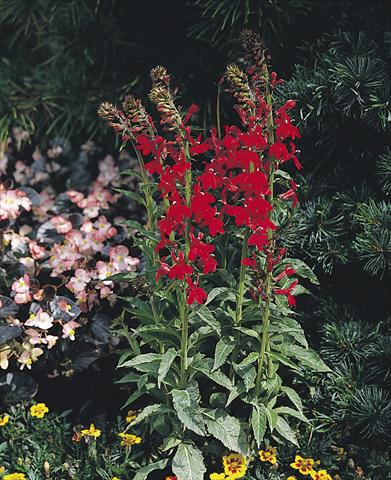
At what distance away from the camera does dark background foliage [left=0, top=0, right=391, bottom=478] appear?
2.28 m

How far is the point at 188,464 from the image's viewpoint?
80.0 inches

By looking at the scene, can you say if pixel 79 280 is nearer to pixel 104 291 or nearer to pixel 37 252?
pixel 104 291

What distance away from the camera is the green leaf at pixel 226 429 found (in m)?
2.02

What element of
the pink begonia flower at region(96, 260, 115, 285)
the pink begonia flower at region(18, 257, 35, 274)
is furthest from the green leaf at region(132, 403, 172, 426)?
the pink begonia flower at region(18, 257, 35, 274)

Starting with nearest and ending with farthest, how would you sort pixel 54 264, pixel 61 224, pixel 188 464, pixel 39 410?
1. pixel 188 464
2. pixel 39 410
3. pixel 54 264
4. pixel 61 224

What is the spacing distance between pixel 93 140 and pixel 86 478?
1943 mm

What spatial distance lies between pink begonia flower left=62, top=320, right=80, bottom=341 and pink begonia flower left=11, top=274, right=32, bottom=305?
0.56 ft

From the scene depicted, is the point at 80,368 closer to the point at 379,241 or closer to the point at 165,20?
the point at 379,241

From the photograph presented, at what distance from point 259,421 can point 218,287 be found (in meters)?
0.38

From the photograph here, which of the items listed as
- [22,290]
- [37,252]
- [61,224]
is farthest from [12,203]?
[22,290]

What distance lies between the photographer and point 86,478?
2.19 metres

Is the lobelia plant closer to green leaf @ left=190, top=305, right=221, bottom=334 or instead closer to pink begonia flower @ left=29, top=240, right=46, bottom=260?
green leaf @ left=190, top=305, right=221, bottom=334

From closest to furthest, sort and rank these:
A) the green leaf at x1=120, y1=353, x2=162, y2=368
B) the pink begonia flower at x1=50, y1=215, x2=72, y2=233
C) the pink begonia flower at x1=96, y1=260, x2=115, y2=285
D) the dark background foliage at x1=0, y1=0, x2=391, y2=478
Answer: the green leaf at x1=120, y1=353, x2=162, y2=368 → the dark background foliage at x1=0, y1=0, x2=391, y2=478 → the pink begonia flower at x1=96, y1=260, x2=115, y2=285 → the pink begonia flower at x1=50, y1=215, x2=72, y2=233

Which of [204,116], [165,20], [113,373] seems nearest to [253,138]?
[113,373]
